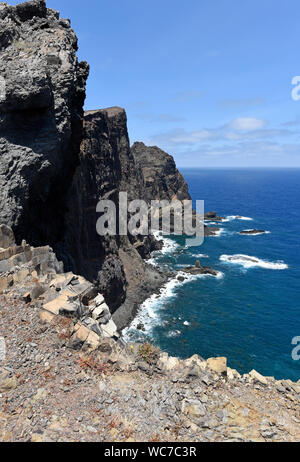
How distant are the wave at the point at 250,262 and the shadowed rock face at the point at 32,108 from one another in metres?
58.1

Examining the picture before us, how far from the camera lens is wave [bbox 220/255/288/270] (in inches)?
2835

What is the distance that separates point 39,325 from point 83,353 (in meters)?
2.46

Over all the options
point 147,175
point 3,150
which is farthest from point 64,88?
point 147,175

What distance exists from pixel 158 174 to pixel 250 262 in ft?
191

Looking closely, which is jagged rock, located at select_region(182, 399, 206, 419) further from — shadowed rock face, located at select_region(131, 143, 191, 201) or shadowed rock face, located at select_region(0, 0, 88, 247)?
shadowed rock face, located at select_region(131, 143, 191, 201)

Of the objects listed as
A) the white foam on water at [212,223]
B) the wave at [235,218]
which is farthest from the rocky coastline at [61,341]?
the wave at [235,218]

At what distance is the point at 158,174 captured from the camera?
11744cm

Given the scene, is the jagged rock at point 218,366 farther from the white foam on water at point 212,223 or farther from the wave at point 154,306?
the white foam on water at point 212,223

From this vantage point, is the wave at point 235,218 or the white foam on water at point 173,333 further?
the wave at point 235,218

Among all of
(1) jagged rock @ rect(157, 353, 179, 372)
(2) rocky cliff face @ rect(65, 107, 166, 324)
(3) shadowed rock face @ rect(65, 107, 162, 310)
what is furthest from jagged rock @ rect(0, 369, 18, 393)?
(2) rocky cliff face @ rect(65, 107, 166, 324)

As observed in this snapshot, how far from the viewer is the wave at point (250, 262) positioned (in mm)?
72000

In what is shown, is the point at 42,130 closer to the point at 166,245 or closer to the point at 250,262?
the point at 250,262

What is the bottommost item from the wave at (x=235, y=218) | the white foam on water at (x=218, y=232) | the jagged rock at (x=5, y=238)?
the white foam on water at (x=218, y=232)
